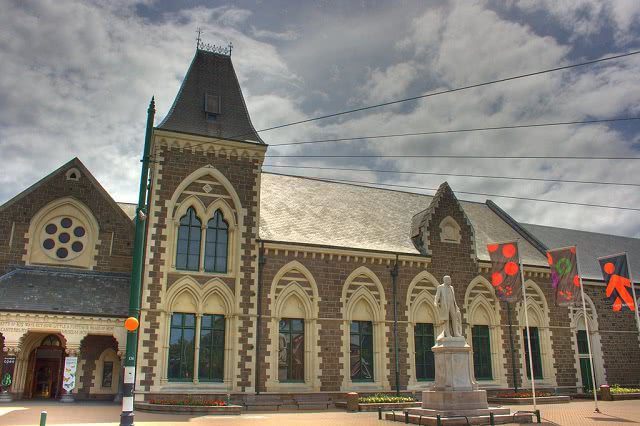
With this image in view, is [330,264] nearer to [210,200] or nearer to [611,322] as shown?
[210,200]

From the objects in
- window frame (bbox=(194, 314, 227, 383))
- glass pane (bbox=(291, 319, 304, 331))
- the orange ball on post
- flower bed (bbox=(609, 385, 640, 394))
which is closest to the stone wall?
window frame (bbox=(194, 314, 227, 383))

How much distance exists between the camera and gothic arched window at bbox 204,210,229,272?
25.5 m

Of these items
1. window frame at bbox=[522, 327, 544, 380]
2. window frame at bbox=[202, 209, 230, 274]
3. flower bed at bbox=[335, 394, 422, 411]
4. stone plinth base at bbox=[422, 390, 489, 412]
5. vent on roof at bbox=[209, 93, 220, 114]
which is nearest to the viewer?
stone plinth base at bbox=[422, 390, 489, 412]

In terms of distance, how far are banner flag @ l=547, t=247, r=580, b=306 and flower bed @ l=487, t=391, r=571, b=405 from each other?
203 inches

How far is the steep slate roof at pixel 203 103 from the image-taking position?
26938 mm

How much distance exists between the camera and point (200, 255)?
25.2 metres

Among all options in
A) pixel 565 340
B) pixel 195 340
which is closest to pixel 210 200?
pixel 195 340

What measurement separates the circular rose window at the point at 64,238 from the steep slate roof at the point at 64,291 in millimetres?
928

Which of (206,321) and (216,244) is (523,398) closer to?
(206,321)

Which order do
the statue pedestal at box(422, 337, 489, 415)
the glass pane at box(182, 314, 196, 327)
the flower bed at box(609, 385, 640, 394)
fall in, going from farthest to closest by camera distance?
the flower bed at box(609, 385, 640, 394), the glass pane at box(182, 314, 196, 327), the statue pedestal at box(422, 337, 489, 415)

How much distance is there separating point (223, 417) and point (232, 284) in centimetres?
674

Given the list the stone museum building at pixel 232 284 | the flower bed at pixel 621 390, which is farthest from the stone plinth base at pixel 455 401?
the flower bed at pixel 621 390

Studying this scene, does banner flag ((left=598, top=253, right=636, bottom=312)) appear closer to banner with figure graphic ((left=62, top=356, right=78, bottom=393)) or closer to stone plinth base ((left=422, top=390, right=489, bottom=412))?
stone plinth base ((left=422, top=390, right=489, bottom=412))

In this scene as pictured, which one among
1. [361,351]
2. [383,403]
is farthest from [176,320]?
[383,403]
